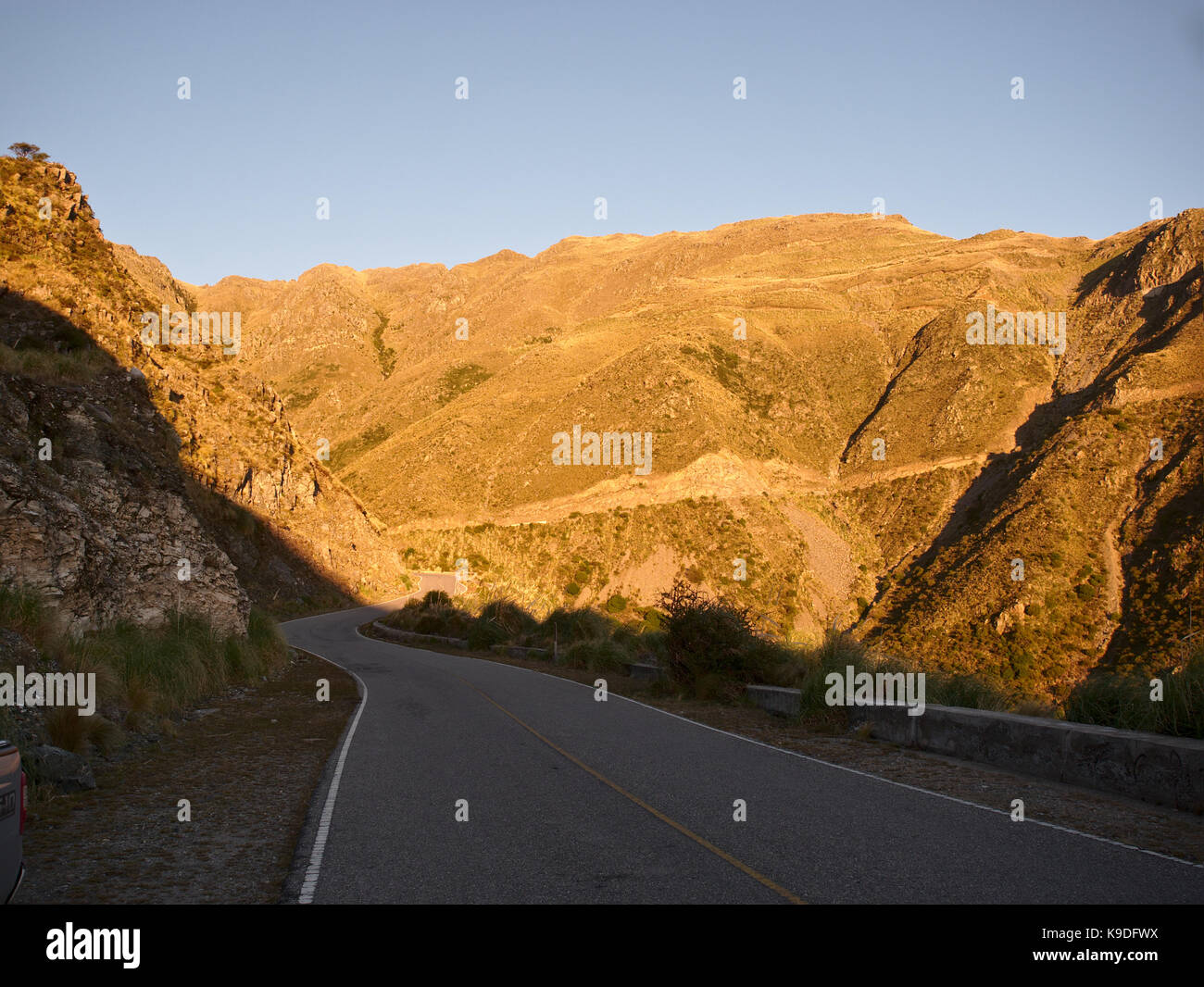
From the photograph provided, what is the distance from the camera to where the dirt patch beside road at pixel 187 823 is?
6.31 meters

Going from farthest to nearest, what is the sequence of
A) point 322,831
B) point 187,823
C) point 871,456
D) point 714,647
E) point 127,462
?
point 871,456, point 714,647, point 127,462, point 187,823, point 322,831

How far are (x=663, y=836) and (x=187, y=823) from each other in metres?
4.67

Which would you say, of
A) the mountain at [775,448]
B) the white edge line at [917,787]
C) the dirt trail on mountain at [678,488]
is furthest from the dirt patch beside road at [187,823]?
the dirt trail on mountain at [678,488]

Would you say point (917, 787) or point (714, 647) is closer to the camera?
point (917, 787)

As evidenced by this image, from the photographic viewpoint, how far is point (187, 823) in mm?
8227

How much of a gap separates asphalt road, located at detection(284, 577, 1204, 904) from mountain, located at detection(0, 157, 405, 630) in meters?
6.59

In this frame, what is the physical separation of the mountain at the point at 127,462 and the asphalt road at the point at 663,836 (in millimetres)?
6592

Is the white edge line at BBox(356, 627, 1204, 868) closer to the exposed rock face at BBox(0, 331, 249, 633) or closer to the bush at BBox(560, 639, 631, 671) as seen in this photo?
the bush at BBox(560, 639, 631, 671)

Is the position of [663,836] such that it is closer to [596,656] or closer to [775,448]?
[596,656]

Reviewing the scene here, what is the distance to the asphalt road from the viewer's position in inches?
235

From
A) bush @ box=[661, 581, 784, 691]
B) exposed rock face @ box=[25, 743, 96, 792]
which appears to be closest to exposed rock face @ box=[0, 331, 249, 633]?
exposed rock face @ box=[25, 743, 96, 792]

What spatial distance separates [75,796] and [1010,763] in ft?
35.7

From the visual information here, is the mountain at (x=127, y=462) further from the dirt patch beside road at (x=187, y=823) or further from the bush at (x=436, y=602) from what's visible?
the bush at (x=436, y=602)

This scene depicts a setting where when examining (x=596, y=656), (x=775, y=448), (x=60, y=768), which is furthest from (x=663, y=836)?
(x=775, y=448)
